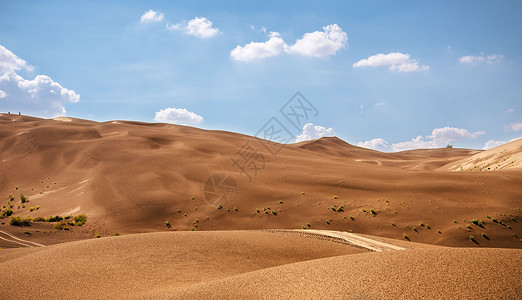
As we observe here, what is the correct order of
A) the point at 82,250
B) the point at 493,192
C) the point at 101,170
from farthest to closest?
the point at 101,170 → the point at 493,192 → the point at 82,250

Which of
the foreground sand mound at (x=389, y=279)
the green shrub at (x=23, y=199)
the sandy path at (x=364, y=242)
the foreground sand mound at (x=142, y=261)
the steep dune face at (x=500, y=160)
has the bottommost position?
the sandy path at (x=364, y=242)

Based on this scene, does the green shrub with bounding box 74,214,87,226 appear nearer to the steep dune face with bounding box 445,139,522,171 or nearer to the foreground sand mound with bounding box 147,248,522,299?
the foreground sand mound with bounding box 147,248,522,299

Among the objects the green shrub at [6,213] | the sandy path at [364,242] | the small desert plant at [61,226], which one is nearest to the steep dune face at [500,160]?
the sandy path at [364,242]

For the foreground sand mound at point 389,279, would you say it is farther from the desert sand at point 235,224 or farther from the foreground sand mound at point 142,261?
the foreground sand mound at point 142,261

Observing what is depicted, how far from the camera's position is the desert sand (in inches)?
222

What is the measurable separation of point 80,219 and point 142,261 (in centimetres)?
1525

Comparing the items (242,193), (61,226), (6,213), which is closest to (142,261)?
(61,226)

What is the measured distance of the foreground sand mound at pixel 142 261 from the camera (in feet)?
22.4

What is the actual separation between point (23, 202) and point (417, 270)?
1152 inches

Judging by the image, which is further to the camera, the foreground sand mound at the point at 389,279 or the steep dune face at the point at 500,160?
the steep dune face at the point at 500,160

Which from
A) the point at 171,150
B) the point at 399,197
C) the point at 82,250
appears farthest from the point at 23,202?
the point at 399,197

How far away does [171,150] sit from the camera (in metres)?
37.2

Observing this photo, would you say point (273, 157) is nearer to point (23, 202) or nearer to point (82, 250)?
point (23, 202)

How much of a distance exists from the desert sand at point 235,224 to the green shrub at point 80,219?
1.13ft
